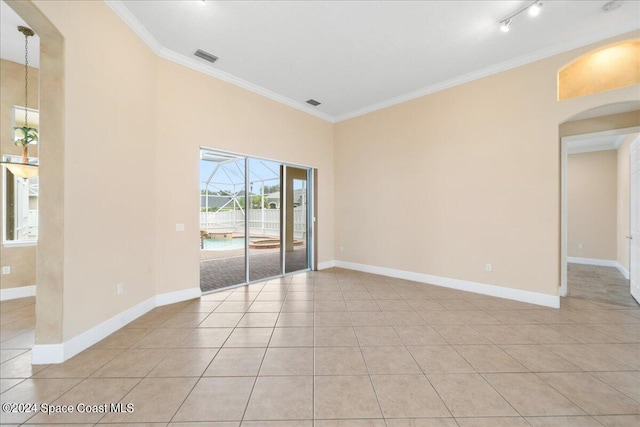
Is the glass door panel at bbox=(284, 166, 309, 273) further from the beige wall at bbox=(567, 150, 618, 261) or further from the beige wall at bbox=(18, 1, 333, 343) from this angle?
the beige wall at bbox=(567, 150, 618, 261)

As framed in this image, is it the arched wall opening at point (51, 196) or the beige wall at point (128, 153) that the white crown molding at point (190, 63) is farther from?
the arched wall opening at point (51, 196)

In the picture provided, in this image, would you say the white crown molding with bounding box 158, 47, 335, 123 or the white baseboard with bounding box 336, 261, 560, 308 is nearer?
the white baseboard with bounding box 336, 261, 560, 308

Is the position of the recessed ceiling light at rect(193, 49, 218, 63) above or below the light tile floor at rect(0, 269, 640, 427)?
above

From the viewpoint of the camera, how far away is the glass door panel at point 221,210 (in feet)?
15.1

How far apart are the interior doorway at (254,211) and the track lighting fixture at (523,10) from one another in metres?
3.99

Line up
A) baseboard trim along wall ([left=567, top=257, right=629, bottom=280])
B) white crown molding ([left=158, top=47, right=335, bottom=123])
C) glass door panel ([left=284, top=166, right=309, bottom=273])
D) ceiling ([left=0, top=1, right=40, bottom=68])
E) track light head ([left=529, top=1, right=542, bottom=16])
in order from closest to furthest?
track light head ([left=529, top=1, right=542, bottom=16]) < ceiling ([left=0, top=1, right=40, bottom=68]) < white crown molding ([left=158, top=47, right=335, bottom=123]) < glass door panel ([left=284, top=166, right=309, bottom=273]) < baseboard trim along wall ([left=567, top=257, right=629, bottom=280])

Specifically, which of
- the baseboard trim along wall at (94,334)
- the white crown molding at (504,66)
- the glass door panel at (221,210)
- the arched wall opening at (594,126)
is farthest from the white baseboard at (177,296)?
the arched wall opening at (594,126)

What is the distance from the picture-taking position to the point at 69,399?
1761 millimetres

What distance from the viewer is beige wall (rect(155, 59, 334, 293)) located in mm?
3615

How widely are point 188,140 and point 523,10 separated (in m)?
4.64

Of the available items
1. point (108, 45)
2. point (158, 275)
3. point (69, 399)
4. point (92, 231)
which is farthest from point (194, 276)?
point (108, 45)

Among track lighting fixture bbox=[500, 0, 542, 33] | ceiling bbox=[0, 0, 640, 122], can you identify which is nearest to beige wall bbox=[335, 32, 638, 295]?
ceiling bbox=[0, 0, 640, 122]

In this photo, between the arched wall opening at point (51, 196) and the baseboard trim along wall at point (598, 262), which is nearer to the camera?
the arched wall opening at point (51, 196)

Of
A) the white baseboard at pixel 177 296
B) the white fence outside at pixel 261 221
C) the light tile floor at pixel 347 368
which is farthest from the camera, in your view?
the white fence outside at pixel 261 221
